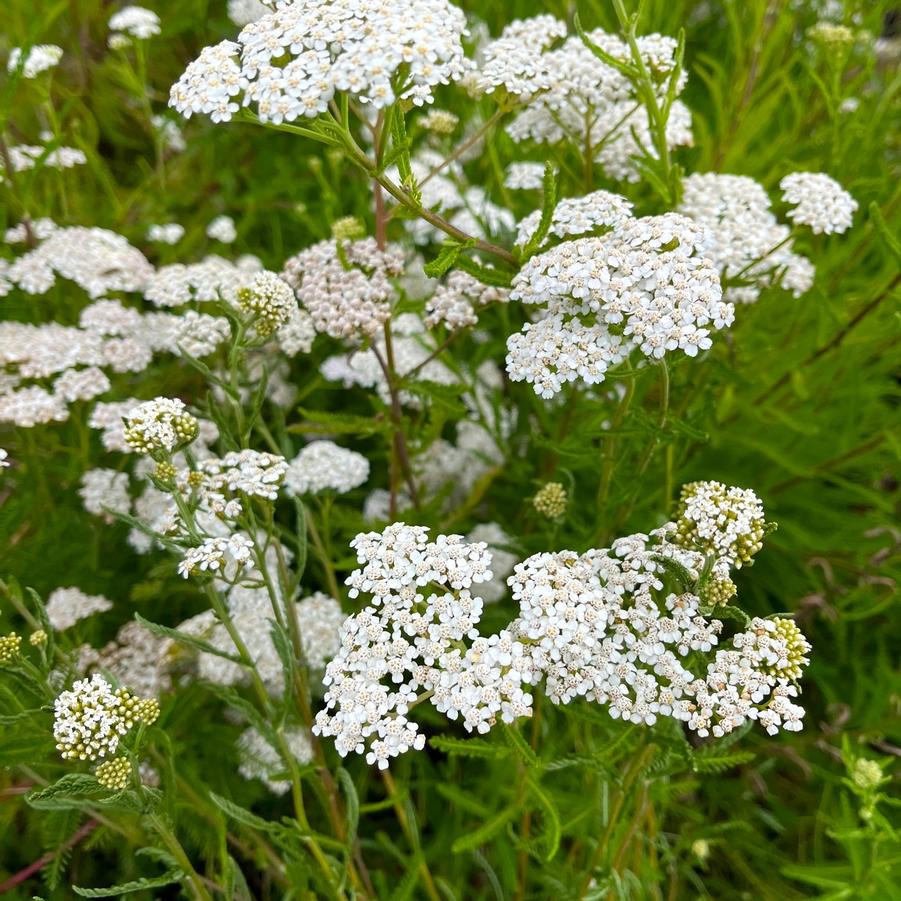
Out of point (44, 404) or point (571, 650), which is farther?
point (44, 404)

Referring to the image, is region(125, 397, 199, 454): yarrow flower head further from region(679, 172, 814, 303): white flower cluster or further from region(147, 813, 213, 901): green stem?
region(679, 172, 814, 303): white flower cluster

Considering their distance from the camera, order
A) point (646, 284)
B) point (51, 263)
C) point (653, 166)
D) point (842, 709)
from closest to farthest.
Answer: point (646, 284)
point (653, 166)
point (51, 263)
point (842, 709)

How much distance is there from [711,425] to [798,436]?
1.94 feet

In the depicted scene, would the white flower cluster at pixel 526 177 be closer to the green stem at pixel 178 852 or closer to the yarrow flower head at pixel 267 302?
the yarrow flower head at pixel 267 302

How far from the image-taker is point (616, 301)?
1790 mm

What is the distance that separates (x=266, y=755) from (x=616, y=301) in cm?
188

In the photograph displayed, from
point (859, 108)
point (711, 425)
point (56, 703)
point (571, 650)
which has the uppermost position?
point (859, 108)

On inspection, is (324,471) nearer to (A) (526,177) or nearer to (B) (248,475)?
(B) (248,475)

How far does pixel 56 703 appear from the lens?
5.61ft

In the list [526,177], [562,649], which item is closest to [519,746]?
[562,649]

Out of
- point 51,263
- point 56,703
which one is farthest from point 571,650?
point 51,263

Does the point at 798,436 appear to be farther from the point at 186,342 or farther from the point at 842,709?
the point at 186,342

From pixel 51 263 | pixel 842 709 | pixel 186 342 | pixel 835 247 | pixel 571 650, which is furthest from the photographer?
pixel 835 247

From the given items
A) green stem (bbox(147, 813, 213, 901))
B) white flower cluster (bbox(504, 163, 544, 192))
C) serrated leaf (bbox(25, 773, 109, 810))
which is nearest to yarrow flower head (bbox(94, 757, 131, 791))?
serrated leaf (bbox(25, 773, 109, 810))
